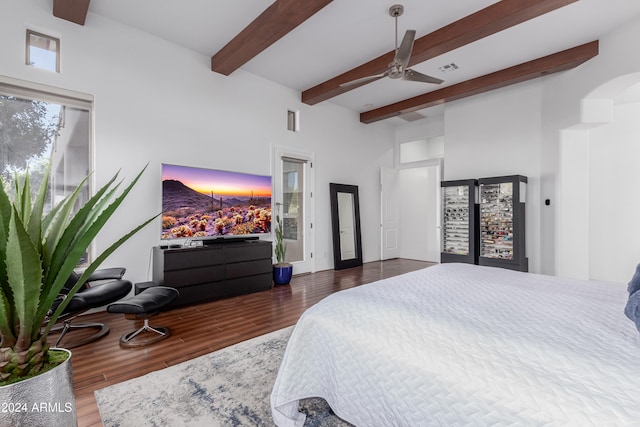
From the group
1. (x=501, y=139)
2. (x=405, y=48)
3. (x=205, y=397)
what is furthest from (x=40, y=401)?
(x=501, y=139)

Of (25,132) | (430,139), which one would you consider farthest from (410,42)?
(430,139)

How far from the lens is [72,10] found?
3.06 metres

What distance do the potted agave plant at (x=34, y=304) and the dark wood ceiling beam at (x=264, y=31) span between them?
2.86 meters

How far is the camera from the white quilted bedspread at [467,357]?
0.91 m

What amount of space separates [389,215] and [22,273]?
6.79m

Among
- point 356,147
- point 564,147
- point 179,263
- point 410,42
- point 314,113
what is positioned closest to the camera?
point 410,42

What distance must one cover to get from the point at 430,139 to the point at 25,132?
21.3 feet

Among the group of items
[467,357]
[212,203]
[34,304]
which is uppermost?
[212,203]

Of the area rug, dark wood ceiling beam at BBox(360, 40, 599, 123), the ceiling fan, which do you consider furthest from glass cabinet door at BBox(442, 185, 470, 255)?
the area rug

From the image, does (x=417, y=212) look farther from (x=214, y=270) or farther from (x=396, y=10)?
(x=214, y=270)

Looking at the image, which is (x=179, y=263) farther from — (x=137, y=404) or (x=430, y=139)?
(x=430, y=139)

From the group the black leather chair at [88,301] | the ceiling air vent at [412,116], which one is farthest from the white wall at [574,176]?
the black leather chair at [88,301]

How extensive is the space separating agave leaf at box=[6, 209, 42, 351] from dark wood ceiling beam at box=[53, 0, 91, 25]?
3.50m

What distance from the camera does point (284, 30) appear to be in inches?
127
